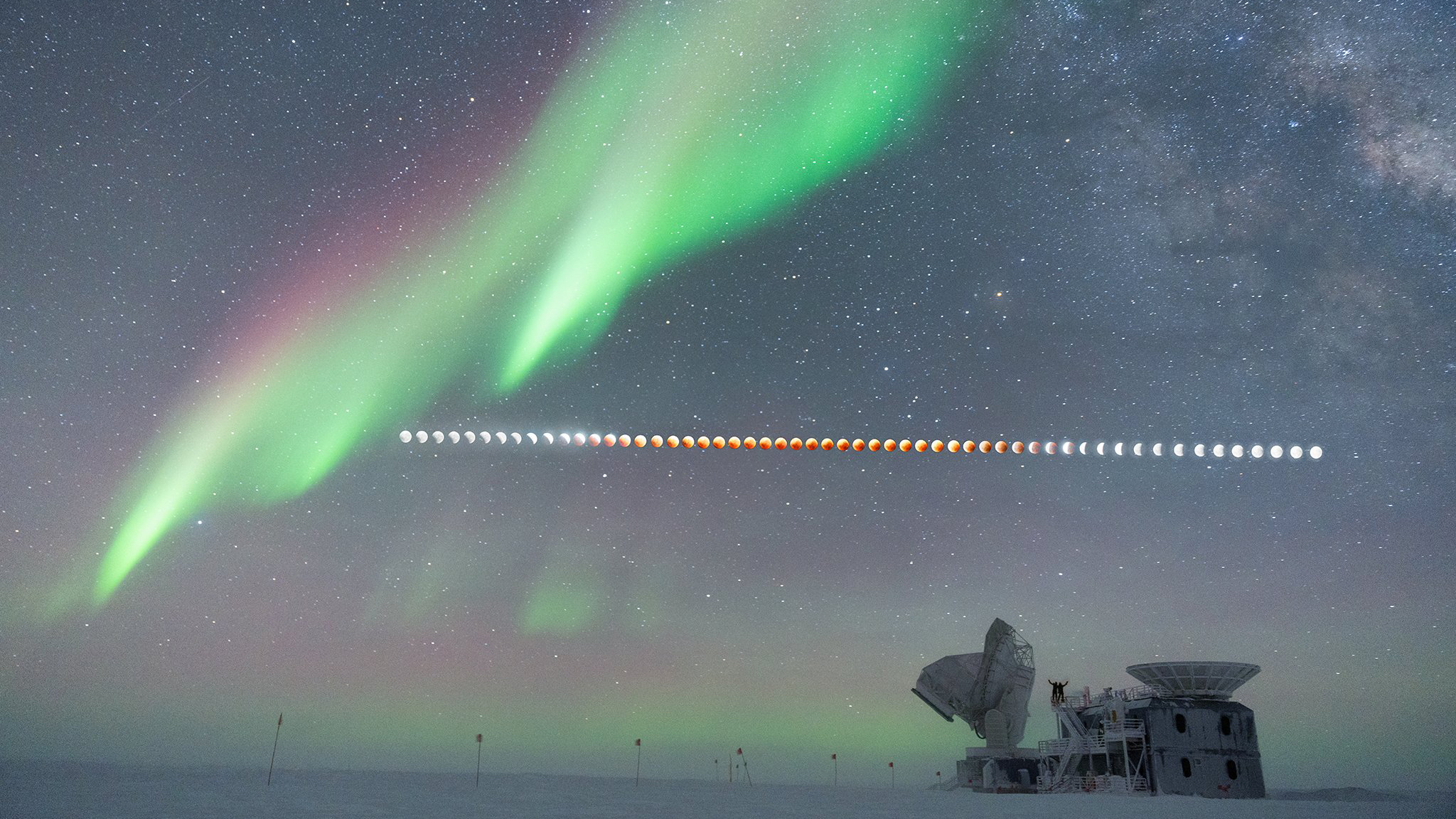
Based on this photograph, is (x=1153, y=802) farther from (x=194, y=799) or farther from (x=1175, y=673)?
(x=194, y=799)

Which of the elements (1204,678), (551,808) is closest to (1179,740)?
(1204,678)

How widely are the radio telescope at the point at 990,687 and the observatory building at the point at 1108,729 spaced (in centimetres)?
5

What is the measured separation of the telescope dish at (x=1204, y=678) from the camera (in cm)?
6481

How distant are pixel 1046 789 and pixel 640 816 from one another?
4406cm

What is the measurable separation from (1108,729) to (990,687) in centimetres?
793

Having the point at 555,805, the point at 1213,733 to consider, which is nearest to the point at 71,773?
the point at 555,805

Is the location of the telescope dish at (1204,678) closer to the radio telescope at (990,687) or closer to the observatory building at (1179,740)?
the observatory building at (1179,740)

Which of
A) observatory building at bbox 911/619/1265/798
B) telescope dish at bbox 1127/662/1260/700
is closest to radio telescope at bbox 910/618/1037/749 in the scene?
observatory building at bbox 911/619/1265/798

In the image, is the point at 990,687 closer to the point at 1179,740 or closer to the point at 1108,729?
the point at 1108,729

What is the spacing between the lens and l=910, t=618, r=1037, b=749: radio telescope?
70.9 metres

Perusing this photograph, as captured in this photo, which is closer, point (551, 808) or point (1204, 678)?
point (551, 808)

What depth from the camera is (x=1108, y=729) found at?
67.2 m

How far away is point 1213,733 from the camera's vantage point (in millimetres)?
64688

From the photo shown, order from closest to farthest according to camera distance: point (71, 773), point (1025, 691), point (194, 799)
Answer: point (194, 799) < point (1025, 691) < point (71, 773)
